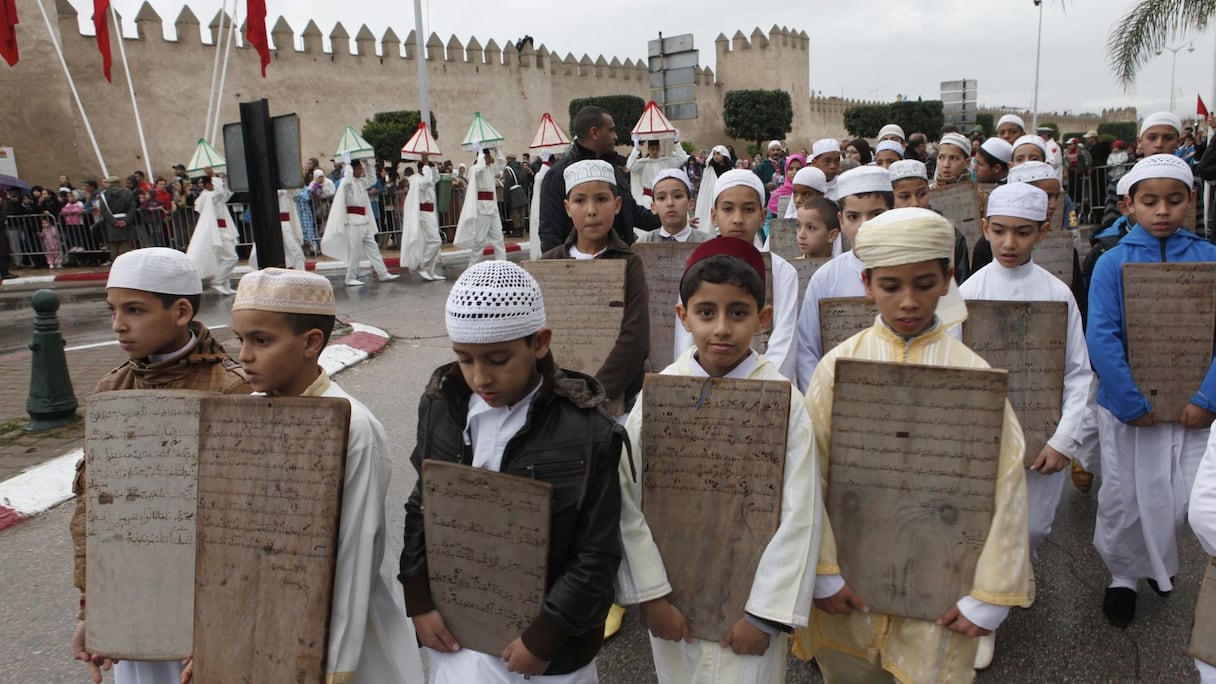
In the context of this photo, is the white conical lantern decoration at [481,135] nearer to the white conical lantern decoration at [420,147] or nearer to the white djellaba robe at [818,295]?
the white conical lantern decoration at [420,147]

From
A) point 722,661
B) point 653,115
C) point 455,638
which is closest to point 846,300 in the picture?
point 722,661

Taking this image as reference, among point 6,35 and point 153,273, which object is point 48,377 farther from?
point 6,35

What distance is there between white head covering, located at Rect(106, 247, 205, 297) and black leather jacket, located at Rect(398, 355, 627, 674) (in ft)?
3.68

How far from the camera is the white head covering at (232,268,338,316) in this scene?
2.25 meters

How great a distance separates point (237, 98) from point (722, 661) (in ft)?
116

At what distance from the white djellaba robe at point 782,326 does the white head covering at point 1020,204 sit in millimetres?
856

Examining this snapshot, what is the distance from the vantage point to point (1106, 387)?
3.31 metres

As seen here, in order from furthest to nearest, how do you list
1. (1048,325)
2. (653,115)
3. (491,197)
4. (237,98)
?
(237,98) → (491,197) → (653,115) → (1048,325)

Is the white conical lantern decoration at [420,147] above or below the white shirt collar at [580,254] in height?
above

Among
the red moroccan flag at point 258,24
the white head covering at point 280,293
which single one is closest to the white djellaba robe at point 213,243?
the red moroccan flag at point 258,24

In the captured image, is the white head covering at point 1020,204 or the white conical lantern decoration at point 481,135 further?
the white conical lantern decoration at point 481,135

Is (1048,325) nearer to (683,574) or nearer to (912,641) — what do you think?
(912,641)

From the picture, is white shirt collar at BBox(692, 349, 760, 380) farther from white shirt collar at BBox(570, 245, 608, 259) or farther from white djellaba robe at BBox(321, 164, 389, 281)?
white djellaba robe at BBox(321, 164, 389, 281)

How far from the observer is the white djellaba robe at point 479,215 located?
52.0ft
